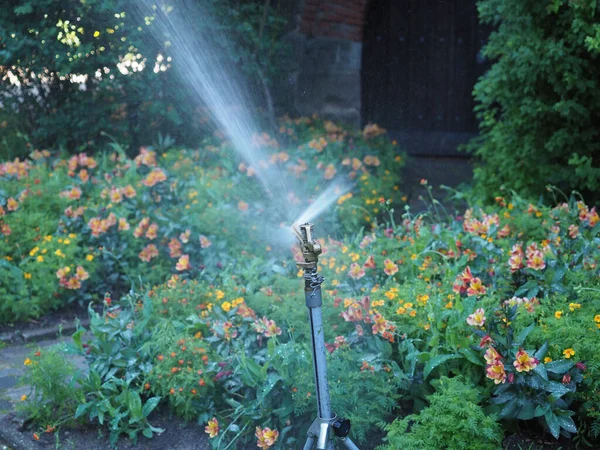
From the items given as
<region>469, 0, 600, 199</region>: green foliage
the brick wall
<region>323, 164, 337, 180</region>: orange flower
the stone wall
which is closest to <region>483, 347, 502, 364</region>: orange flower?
<region>469, 0, 600, 199</region>: green foliage

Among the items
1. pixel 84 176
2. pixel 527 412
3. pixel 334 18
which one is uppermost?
pixel 334 18

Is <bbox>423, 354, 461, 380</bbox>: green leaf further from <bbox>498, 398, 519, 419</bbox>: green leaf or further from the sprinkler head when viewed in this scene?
the sprinkler head

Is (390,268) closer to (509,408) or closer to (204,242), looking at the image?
(509,408)

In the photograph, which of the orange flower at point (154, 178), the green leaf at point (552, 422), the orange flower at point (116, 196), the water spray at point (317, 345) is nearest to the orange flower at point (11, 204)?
the orange flower at point (116, 196)

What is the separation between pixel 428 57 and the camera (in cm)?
863

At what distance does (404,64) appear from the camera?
8.73 meters

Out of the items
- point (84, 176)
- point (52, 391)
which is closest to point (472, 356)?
point (52, 391)

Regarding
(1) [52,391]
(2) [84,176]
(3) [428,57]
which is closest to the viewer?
(1) [52,391]

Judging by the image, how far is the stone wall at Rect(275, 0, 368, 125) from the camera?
23.8 feet

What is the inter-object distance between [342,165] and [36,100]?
2.91 meters

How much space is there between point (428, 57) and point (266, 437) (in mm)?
6740

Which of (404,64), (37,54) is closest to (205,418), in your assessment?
(37,54)

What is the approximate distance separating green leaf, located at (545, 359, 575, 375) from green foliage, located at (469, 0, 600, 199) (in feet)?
7.07

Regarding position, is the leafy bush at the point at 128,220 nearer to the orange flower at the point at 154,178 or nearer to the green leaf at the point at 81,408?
the orange flower at the point at 154,178
